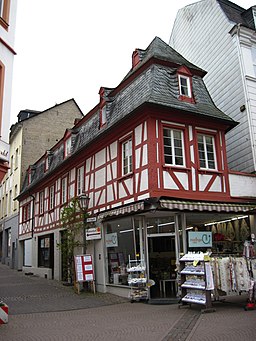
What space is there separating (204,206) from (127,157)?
11.2ft

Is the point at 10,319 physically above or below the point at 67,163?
below

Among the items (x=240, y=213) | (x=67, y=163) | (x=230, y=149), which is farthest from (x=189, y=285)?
(x=67, y=163)

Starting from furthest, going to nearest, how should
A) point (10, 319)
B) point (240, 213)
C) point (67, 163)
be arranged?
point (67, 163) → point (240, 213) → point (10, 319)

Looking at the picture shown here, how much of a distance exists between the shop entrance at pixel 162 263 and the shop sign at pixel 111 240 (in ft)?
6.28

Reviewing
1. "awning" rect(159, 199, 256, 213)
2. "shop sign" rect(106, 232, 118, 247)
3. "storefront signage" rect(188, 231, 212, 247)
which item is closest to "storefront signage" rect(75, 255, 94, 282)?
"shop sign" rect(106, 232, 118, 247)

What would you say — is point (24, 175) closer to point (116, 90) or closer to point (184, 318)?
point (116, 90)

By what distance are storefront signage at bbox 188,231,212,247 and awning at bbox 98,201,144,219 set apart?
2.07 m

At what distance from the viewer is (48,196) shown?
22.2 m

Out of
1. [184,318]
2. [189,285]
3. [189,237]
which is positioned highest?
[189,237]

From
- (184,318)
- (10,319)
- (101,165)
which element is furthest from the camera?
(101,165)

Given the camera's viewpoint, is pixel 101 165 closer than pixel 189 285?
No

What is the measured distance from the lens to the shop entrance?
12164 mm

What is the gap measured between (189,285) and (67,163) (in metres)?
10.6

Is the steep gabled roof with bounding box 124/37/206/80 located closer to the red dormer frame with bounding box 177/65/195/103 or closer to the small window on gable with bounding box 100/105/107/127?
the red dormer frame with bounding box 177/65/195/103
